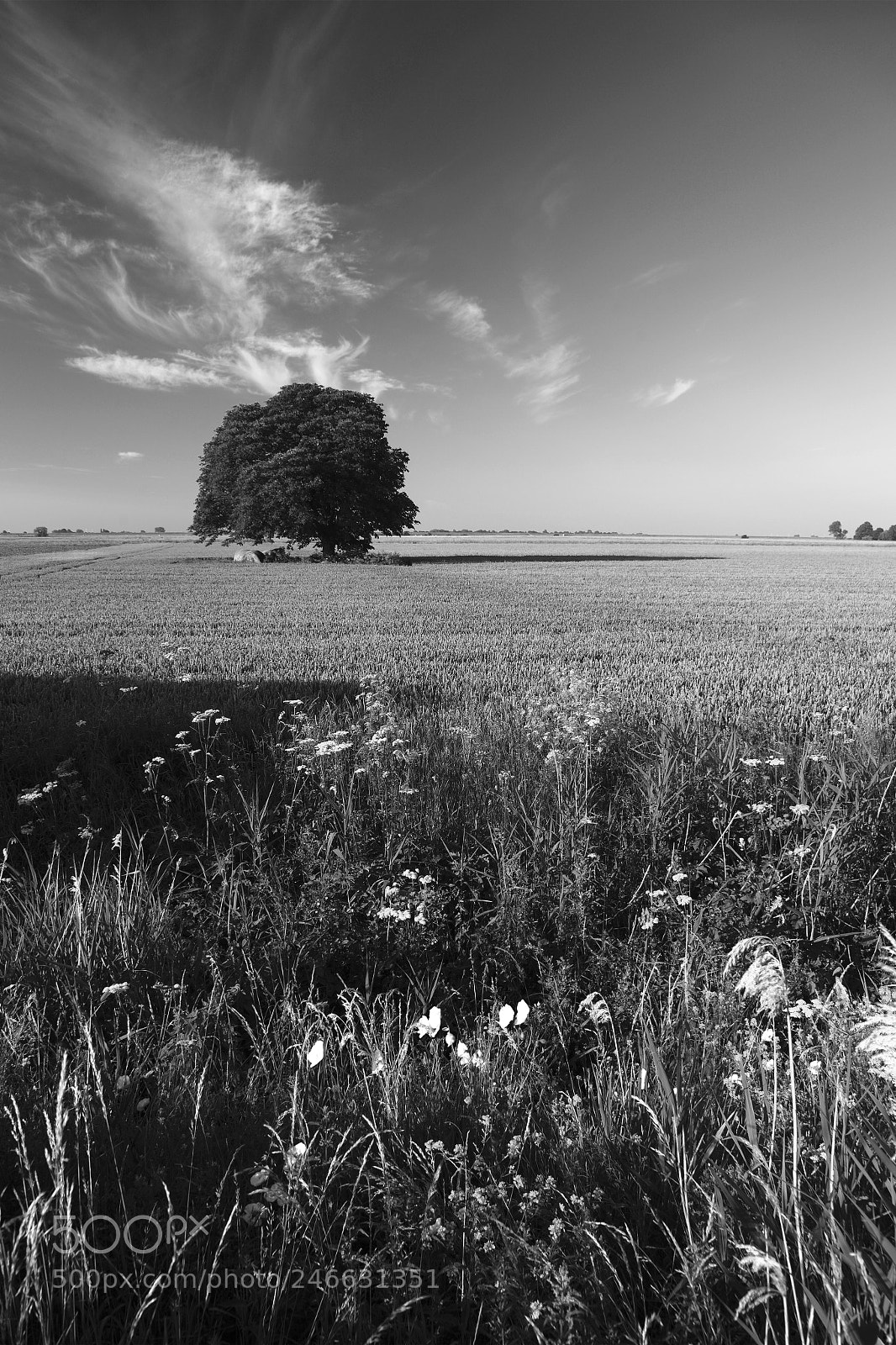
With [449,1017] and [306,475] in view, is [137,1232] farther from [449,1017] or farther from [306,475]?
[306,475]

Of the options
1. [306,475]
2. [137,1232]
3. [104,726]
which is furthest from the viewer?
[306,475]

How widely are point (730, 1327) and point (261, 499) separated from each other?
46494mm

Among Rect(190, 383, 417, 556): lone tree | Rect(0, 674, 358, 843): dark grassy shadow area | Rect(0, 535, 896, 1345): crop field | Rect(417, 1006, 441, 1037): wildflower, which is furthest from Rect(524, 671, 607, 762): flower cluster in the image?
Rect(190, 383, 417, 556): lone tree

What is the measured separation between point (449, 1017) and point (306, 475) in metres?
44.3

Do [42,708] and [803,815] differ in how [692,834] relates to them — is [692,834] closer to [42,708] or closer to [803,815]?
[803,815]

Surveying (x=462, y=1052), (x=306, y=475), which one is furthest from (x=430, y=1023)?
(x=306, y=475)

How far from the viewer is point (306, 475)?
4325 cm

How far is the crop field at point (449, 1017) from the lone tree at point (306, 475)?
38.3 metres

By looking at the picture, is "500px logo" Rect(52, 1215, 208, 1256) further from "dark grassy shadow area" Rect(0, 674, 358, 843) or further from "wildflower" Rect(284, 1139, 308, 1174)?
"dark grassy shadow area" Rect(0, 674, 358, 843)

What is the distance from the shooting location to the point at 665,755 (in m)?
4.56

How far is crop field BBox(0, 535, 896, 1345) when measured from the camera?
1403 mm

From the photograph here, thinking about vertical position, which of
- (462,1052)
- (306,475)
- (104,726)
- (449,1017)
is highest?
(306,475)

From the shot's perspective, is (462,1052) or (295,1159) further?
(462,1052)

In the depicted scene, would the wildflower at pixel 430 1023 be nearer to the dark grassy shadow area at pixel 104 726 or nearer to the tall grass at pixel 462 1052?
the tall grass at pixel 462 1052
